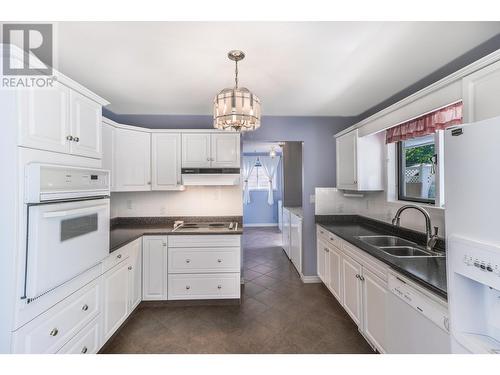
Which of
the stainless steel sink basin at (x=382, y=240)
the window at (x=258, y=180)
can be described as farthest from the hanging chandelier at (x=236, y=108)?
the window at (x=258, y=180)

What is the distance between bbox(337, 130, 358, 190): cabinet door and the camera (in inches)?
102

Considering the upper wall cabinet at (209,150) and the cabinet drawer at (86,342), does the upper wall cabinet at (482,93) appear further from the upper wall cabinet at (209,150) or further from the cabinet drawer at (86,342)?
the cabinet drawer at (86,342)

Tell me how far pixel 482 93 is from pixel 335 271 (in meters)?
1.97

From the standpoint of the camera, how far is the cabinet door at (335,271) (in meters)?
2.29

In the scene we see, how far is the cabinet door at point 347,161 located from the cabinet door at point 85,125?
266 cm

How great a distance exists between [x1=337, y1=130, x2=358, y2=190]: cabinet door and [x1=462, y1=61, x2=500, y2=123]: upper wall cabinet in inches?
53.0

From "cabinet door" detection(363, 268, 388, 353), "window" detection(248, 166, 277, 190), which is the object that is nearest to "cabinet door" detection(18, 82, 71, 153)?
"cabinet door" detection(363, 268, 388, 353)

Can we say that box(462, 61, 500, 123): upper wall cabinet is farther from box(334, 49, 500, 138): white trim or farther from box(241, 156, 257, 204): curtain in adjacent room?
box(241, 156, 257, 204): curtain in adjacent room

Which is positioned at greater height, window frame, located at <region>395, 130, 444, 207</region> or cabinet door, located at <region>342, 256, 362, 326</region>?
window frame, located at <region>395, 130, 444, 207</region>

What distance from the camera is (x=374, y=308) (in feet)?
5.49

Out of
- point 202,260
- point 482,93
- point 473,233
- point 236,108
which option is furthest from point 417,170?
point 202,260

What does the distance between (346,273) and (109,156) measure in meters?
2.89

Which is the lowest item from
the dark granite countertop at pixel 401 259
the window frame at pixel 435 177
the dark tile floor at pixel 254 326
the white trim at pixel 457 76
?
the dark tile floor at pixel 254 326

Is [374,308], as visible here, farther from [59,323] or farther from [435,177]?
[59,323]
